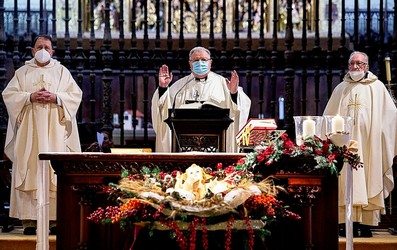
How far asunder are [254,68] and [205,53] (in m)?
2.28

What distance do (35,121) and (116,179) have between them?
249 cm

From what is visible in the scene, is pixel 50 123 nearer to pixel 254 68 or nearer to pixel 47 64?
pixel 47 64

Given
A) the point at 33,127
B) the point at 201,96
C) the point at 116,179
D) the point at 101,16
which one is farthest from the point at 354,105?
the point at 101,16

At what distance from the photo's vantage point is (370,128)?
786 centimetres

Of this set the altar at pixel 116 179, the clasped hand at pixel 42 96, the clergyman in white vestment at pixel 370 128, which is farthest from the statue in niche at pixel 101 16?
the altar at pixel 116 179

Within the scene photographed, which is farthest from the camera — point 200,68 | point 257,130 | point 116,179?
point 200,68

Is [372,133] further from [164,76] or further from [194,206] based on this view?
[194,206]

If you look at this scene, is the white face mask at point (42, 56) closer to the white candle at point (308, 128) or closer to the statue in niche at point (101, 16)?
the white candle at point (308, 128)

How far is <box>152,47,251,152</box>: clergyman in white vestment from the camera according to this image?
768 centimetres

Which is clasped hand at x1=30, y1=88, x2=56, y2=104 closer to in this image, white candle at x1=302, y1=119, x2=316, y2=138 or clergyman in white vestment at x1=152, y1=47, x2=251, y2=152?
clergyman in white vestment at x1=152, y1=47, x2=251, y2=152

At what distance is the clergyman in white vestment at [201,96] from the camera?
7684 millimetres

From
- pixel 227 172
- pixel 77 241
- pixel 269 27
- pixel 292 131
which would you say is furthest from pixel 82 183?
pixel 269 27

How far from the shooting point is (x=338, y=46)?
1023 centimetres

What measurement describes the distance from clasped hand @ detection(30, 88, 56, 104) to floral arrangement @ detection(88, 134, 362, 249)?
2.55 m
